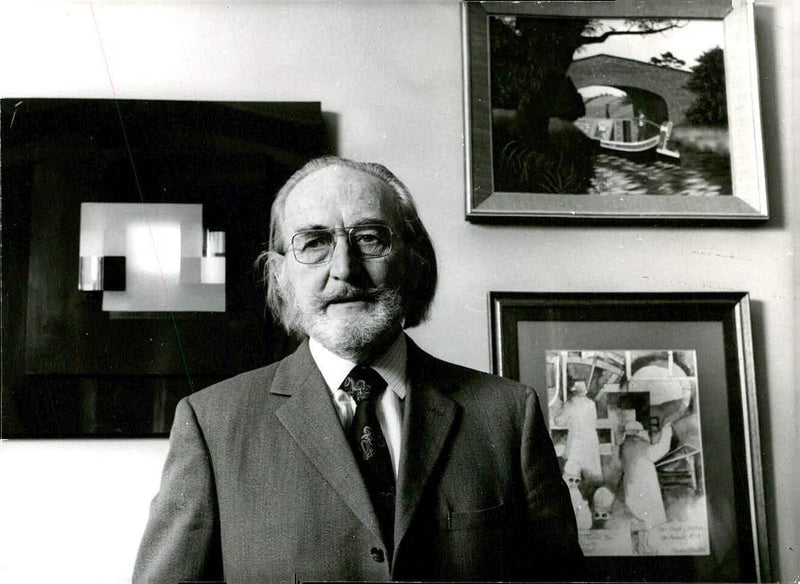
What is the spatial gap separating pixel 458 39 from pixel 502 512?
64 centimetres

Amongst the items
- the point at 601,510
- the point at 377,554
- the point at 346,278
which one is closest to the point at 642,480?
the point at 601,510

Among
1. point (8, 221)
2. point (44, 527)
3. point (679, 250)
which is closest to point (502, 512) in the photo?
point (679, 250)

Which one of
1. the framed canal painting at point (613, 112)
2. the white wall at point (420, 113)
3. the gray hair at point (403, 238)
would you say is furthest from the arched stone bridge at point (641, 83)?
the gray hair at point (403, 238)

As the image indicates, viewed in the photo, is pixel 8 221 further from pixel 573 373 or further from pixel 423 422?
pixel 573 373

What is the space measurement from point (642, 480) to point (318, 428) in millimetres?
435

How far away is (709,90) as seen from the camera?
0.95 meters

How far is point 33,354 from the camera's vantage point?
846 mm

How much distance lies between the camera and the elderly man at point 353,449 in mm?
746

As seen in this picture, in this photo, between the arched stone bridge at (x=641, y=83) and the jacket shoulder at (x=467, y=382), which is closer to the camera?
the jacket shoulder at (x=467, y=382)

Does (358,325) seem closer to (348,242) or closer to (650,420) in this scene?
(348,242)

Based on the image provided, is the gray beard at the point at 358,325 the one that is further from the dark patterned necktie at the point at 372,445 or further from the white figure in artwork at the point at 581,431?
the white figure in artwork at the point at 581,431

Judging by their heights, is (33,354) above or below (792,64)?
below

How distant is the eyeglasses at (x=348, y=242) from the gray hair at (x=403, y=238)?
0.12 feet

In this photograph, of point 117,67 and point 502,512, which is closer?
point 502,512
